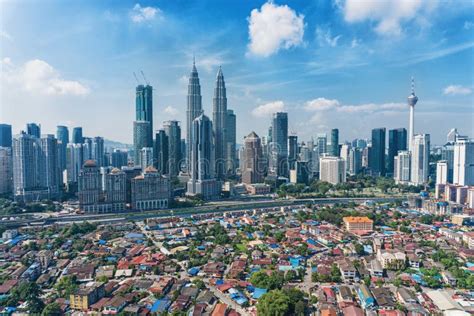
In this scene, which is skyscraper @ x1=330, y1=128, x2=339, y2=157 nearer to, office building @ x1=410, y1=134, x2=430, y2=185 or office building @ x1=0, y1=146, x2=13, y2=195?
office building @ x1=410, y1=134, x2=430, y2=185

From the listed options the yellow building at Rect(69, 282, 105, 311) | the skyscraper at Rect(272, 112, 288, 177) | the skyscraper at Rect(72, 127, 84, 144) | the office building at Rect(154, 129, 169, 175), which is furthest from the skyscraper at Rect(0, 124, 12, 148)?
the yellow building at Rect(69, 282, 105, 311)

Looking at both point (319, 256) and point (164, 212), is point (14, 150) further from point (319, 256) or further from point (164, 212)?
point (319, 256)

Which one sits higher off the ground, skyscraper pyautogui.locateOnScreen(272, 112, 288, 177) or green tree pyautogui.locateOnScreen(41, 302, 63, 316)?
skyscraper pyautogui.locateOnScreen(272, 112, 288, 177)

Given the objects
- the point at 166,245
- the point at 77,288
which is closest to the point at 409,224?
the point at 166,245

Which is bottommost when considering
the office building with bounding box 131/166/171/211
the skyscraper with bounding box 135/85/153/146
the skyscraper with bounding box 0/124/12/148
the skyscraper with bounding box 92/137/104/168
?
the office building with bounding box 131/166/171/211

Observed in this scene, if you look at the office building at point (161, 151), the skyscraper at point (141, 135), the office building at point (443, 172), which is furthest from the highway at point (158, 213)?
the skyscraper at point (141, 135)

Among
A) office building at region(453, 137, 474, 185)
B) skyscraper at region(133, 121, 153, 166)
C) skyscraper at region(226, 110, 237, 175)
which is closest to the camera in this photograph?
office building at region(453, 137, 474, 185)

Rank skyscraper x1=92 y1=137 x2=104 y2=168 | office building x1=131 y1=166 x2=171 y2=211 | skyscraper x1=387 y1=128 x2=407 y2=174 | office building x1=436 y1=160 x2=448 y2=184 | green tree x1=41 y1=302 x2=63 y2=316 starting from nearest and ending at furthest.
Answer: green tree x1=41 y1=302 x2=63 y2=316
office building x1=131 y1=166 x2=171 y2=211
office building x1=436 y1=160 x2=448 y2=184
skyscraper x1=92 y1=137 x2=104 y2=168
skyscraper x1=387 y1=128 x2=407 y2=174

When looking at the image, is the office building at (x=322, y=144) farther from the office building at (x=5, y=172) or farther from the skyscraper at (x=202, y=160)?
the office building at (x=5, y=172)
